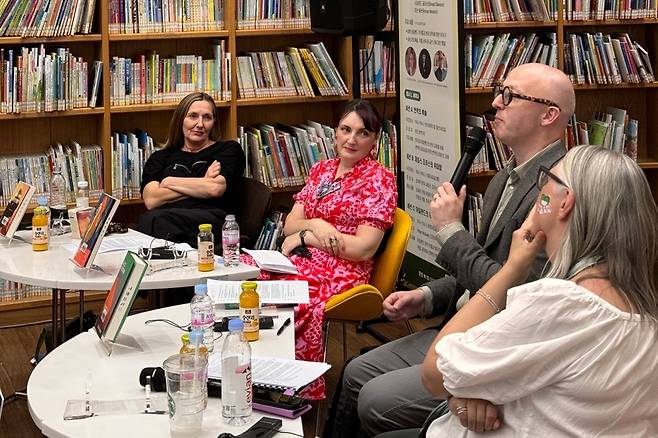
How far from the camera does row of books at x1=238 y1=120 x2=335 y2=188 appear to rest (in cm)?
585

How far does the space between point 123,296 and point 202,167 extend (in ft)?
7.97

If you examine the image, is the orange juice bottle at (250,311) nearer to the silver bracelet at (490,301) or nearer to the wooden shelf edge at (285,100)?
the silver bracelet at (490,301)

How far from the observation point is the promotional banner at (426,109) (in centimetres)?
502

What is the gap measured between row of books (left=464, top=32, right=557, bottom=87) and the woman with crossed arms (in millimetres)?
3722

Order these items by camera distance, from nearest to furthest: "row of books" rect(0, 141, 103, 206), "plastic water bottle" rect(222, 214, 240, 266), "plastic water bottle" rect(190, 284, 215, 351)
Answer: "plastic water bottle" rect(190, 284, 215, 351) → "plastic water bottle" rect(222, 214, 240, 266) → "row of books" rect(0, 141, 103, 206)

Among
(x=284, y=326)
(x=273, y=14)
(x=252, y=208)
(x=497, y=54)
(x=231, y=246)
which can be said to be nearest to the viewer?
(x=284, y=326)

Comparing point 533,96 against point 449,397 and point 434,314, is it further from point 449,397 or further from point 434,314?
point 449,397

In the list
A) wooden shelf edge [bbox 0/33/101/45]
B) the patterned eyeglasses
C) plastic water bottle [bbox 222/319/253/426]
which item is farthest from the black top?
plastic water bottle [bbox 222/319/253/426]

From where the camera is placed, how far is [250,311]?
303 cm

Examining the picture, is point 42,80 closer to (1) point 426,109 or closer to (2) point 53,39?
(2) point 53,39

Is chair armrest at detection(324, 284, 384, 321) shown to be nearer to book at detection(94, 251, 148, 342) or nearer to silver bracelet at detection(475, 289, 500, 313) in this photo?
book at detection(94, 251, 148, 342)

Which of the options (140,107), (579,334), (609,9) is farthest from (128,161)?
(579,334)

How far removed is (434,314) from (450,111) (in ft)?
5.74

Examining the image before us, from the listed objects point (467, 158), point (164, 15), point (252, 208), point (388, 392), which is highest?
point (164, 15)
